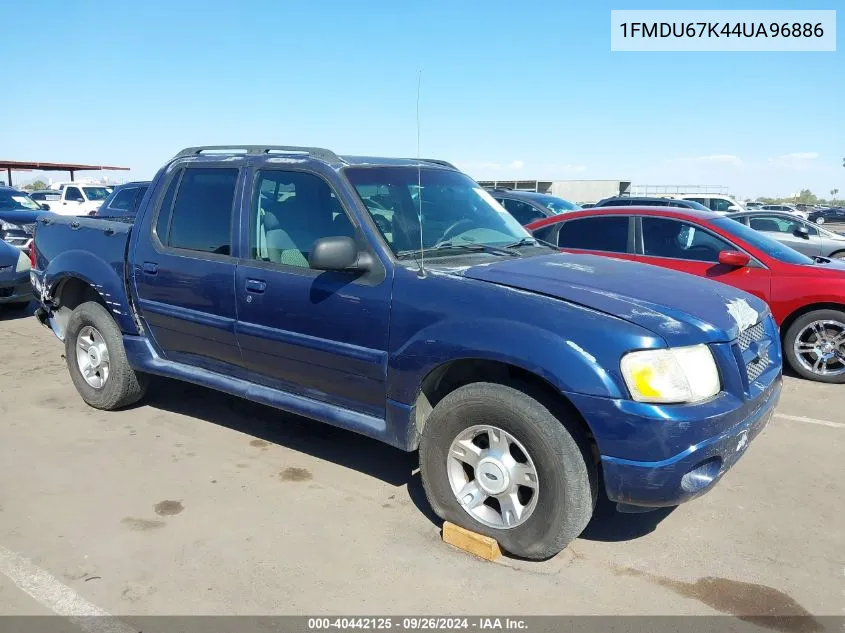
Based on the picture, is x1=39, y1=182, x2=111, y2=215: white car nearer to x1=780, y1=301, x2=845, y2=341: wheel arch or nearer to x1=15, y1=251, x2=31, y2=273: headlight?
x1=15, y1=251, x2=31, y2=273: headlight

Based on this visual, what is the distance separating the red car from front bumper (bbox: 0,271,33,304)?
7062 millimetres

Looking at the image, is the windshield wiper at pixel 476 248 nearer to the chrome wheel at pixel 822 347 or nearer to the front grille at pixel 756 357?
the front grille at pixel 756 357

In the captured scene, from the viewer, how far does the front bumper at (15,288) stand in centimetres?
878

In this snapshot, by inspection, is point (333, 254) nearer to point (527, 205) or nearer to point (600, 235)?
point (600, 235)

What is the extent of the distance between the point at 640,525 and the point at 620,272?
1.37 metres

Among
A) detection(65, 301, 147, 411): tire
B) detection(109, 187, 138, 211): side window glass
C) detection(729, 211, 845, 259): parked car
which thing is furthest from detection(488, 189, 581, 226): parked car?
detection(65, 301, 147, 411): tire

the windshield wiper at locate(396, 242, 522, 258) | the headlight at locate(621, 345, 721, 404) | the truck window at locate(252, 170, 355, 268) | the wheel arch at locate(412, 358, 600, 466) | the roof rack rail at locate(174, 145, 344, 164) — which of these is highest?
the roof rack rail at locate(174, 145, 344, 164)

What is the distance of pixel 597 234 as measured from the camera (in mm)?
7445

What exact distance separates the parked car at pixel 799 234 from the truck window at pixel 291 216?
8617mm

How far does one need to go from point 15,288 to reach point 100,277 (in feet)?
16.1

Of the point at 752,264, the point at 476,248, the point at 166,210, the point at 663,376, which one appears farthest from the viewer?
the point at 752,264

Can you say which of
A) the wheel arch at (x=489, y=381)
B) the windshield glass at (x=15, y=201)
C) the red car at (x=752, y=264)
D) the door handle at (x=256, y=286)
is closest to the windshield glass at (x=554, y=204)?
the red car at (x=752, y=264)

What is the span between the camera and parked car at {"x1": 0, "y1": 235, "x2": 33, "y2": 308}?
28.8 feet

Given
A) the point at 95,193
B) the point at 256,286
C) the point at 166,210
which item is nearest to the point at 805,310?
the point at 256,286
